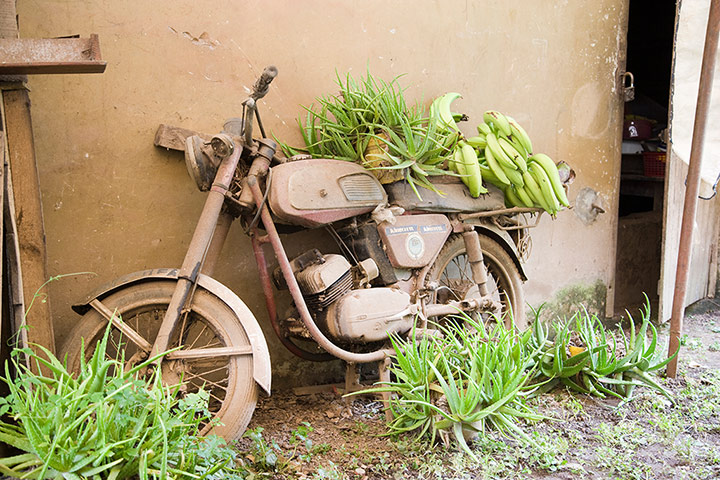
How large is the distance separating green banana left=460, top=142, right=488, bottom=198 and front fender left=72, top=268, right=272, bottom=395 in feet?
4.97

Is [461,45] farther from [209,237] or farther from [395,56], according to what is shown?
[209,237]

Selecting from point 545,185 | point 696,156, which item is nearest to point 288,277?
point 545,185

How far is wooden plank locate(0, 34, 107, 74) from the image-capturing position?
84.1 inches

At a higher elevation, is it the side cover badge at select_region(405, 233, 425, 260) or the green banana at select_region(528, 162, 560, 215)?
the green banana at select_region(528, 162, 560, 215)

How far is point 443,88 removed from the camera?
152 inches

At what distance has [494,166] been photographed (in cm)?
347

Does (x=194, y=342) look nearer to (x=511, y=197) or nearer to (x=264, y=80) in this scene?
(x=264, y=80)

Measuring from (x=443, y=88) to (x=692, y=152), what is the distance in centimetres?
151

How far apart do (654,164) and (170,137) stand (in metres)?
5.13

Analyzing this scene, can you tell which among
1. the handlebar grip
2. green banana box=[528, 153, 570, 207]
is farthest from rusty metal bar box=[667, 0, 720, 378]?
the handlebar grip

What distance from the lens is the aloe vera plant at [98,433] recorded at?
5.77 ft

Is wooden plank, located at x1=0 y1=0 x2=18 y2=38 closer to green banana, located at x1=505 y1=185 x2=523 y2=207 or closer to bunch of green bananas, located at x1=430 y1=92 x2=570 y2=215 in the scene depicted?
bunch of green bananas, located at x1=430 y1=92 x2=570 y2=215

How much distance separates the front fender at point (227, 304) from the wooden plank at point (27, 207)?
0.17m

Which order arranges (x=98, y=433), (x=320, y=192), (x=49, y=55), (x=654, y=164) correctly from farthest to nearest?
1. (x=654, y=164)
2. (x=320, y=192)
3. (x=49, y=55)
4. (x=98, y=433)
